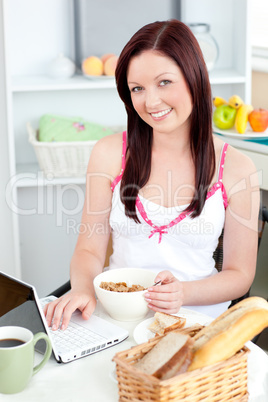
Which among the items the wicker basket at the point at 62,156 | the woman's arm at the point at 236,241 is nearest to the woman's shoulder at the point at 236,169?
the woman's arm at the point at 236,241

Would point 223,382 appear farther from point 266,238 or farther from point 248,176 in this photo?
point 266,238

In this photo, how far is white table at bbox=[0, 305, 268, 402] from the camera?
0.99 meters

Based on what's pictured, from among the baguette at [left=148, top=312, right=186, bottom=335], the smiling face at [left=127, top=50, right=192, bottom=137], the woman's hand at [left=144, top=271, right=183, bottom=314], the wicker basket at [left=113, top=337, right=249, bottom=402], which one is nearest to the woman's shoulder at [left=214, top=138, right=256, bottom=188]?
the smiling face at [left=127, top=50, right=192, bottom=137]

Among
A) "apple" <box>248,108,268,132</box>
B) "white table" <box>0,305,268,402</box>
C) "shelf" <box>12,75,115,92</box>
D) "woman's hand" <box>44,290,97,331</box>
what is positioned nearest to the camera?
"white table" <box>0,305,268,402</box>

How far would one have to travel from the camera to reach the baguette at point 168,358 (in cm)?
90

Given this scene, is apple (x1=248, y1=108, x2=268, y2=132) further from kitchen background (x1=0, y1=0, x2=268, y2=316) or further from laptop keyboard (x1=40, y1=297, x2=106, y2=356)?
laptop keyboard (x1=40, y1=297, x2=106, y2=356)

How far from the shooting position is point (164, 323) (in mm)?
1162

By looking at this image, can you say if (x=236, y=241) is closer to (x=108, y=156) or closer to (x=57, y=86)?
(x=108, y=156)

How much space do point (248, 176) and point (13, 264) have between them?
4.33ft

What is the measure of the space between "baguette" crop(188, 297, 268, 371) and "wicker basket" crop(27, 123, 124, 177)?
4.99 feet

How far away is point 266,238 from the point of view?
6.15 ft

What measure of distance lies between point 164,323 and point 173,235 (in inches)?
18.9

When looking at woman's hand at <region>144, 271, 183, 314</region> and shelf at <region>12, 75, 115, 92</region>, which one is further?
shelf at <region>12, 75, 115, 92</region>

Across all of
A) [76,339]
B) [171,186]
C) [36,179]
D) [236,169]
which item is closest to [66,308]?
[76,339]
